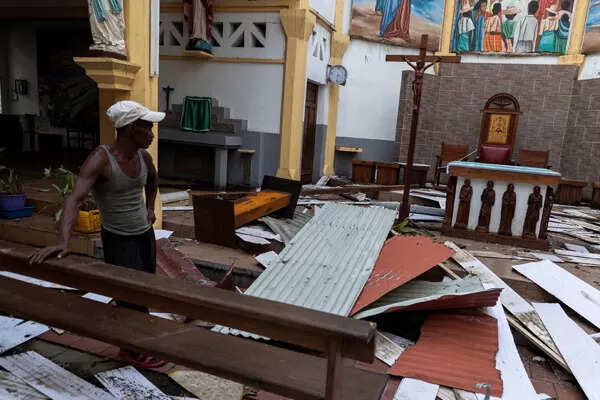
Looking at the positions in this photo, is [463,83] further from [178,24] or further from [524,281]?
[524,281]

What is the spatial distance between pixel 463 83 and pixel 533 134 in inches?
96.1

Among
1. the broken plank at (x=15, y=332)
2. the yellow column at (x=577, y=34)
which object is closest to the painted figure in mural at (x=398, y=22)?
the yellow column at (x=577, y=34)

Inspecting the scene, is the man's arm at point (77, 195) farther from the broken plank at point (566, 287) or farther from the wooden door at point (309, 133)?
the wooden door at point (309, 133)

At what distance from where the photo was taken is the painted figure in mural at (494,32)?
13164 mm

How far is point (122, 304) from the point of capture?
10.8ft

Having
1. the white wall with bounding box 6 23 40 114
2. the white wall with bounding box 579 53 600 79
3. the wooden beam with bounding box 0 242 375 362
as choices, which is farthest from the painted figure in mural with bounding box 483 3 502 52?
the wooden beam with bounding box 0 242 375 362

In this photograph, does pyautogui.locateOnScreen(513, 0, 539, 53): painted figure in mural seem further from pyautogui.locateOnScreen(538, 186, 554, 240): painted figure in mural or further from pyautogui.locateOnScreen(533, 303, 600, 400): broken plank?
pyautogui.locateOnScreen(533, 303, 600, 400): broken plank

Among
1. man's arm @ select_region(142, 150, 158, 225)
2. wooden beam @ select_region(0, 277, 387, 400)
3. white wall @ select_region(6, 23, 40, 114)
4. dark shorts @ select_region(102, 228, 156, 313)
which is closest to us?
wooden beam @ select_region(0, 277, 387, 400)

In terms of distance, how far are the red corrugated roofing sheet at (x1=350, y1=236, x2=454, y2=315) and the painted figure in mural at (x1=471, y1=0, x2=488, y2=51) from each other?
1076 cm

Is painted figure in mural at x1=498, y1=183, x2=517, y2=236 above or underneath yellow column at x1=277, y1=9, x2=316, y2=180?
underneath

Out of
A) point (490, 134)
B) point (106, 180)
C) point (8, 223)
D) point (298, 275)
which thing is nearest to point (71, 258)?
point (106, 180)

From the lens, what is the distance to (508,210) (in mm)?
6262

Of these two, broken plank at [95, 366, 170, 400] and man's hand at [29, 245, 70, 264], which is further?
broken plank at [95, 366, 170, 400]

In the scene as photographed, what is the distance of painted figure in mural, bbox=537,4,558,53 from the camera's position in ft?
41.8
